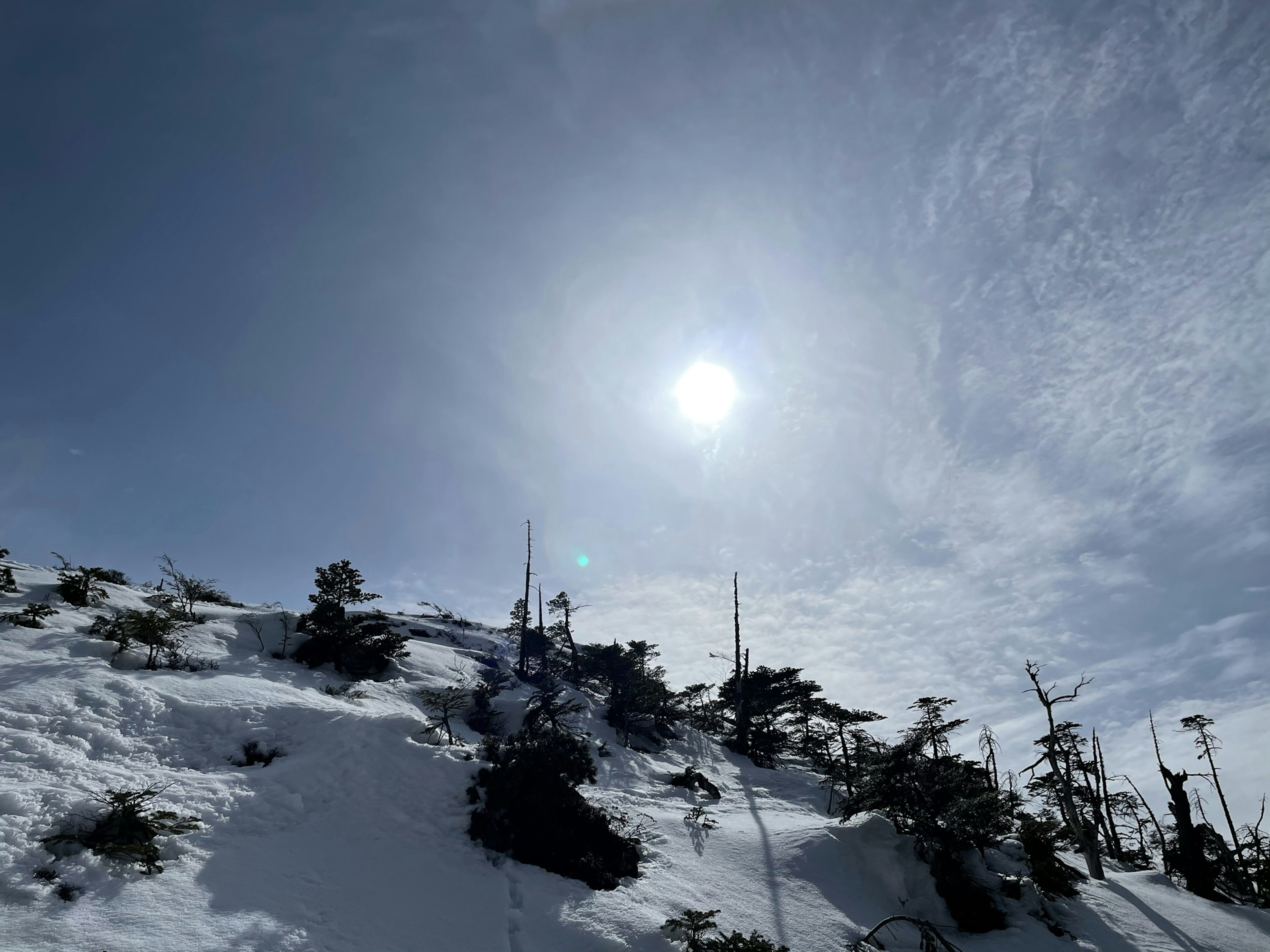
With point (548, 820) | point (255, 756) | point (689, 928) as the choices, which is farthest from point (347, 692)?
point (689, 928)

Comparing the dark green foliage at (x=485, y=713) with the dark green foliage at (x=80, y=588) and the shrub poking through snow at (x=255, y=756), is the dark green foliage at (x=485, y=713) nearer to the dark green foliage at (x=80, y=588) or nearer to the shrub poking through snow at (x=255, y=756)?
the shrub poking through snow at (x=255, y=756)

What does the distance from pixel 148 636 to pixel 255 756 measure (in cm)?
635

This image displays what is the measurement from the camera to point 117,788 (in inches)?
307

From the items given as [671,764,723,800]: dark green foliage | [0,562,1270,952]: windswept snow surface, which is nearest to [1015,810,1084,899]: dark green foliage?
[0,562,1270,952]: windswept snow surface

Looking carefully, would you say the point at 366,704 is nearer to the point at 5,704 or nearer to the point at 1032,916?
the point at 5,704

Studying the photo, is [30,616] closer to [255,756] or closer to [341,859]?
[255,756]

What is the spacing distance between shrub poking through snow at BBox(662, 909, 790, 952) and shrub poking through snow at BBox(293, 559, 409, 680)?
16.9 metres

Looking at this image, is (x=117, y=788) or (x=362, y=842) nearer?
(x=117, y=788)

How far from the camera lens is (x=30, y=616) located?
14211 mm

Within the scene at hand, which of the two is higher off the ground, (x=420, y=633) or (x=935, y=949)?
(x=420, y=633)

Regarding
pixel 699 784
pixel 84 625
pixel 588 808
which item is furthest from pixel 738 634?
pixel 84 625

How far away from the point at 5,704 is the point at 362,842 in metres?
6.27

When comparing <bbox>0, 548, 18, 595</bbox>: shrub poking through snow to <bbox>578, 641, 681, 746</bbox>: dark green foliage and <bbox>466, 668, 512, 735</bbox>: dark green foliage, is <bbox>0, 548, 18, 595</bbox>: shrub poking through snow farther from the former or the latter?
<bbox>578, 641, 681, 746</bbox>: dark green foliage

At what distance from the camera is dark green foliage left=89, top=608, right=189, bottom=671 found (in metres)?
14.0
